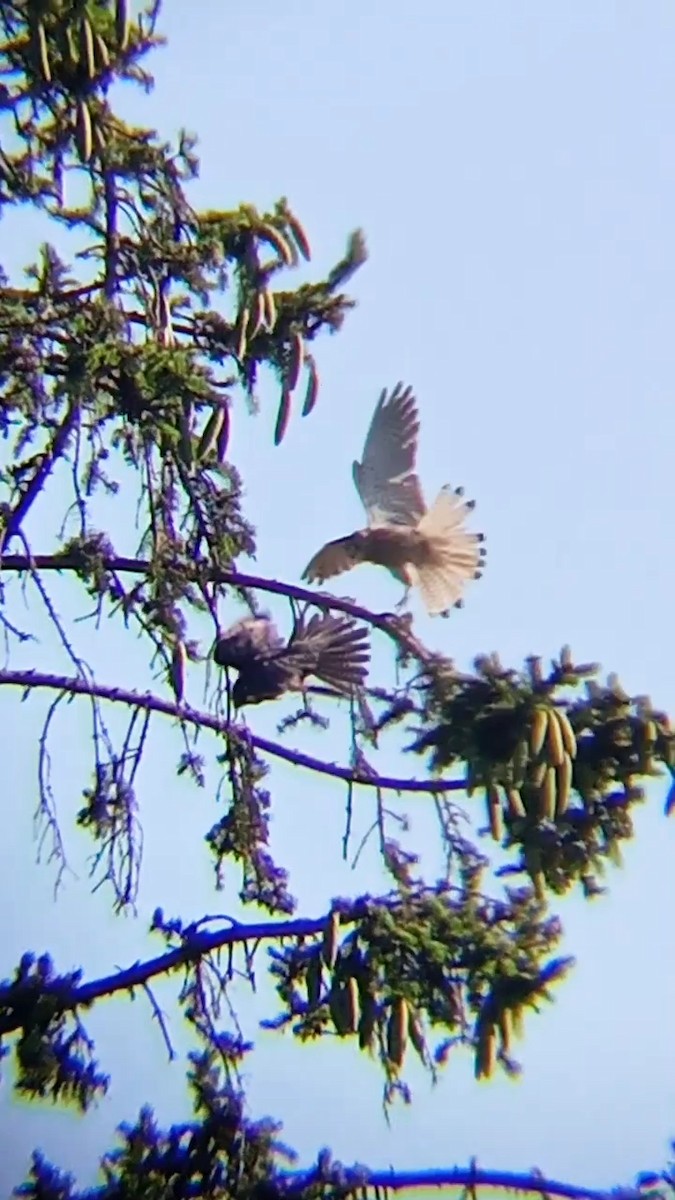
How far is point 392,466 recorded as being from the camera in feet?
27.4

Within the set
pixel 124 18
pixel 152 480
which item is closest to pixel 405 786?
pixel 152 480

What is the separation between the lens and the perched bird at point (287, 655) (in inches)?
279

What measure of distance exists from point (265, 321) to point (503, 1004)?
77.8 inches

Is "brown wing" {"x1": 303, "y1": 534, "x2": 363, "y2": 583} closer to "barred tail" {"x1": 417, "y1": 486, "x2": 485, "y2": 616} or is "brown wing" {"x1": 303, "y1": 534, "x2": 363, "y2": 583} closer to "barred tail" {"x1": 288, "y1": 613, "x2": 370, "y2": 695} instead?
"barred tail" {"x1": 417, "y1": 486, "x2": 485, "y2": 616}

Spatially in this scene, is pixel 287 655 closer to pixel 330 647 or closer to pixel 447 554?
pixel 330 647

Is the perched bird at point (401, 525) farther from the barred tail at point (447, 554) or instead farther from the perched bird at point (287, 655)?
the perched bird at point (287, 655)

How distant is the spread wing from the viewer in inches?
328

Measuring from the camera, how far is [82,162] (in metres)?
6.75

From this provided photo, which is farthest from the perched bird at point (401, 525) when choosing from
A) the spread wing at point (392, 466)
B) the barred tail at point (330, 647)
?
the barred tail at point (330, 647)

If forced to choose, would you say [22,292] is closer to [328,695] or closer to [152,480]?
[152,480]

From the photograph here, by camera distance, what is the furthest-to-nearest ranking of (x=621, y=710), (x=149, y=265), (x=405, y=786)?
(x=149, y=265) → (x=405, y=786) → (x=621, y=710)

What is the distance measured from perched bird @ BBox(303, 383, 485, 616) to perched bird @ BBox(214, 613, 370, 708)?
42.6 inches

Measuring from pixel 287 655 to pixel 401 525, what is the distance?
1.35 m

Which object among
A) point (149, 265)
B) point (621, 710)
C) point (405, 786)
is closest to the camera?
point (621, 710)
